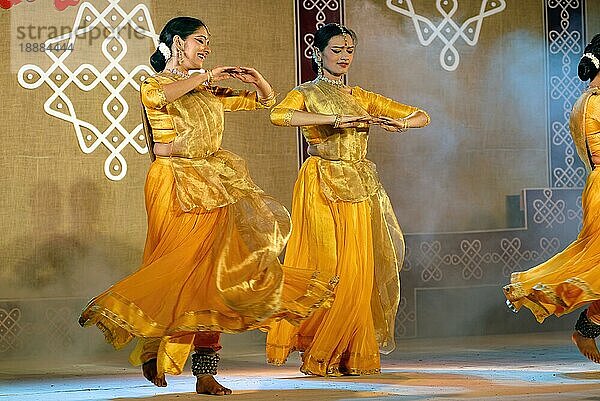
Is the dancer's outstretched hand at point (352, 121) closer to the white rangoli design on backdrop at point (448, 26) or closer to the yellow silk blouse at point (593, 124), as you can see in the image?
the yellow silk blouse at point (593, 124)

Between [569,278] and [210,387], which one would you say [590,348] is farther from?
[210,387]

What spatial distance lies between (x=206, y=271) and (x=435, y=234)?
3.31 m

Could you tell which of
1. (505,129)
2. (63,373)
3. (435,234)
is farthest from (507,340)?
(63,373)

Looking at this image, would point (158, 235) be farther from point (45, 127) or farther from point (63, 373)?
point (45, 127)

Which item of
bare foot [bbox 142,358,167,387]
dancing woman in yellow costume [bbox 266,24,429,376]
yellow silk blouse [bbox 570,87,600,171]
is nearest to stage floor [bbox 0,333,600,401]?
bare foot [bbox 142,358,167,387]

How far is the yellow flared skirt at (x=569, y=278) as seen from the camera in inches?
224

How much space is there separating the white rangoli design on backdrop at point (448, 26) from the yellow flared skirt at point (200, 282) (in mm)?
3164

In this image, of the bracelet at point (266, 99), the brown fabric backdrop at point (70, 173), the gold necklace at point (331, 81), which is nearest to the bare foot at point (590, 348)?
the gold necklace at point (331, 81)

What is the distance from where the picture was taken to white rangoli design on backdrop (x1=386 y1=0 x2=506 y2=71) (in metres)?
8.23

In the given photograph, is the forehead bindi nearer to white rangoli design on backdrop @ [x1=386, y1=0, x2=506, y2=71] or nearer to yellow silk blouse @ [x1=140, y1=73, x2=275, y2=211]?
yellow silk blouse @ [x1=140, y1=73, x2=275, y2=211]

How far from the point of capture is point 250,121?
788 centimetres

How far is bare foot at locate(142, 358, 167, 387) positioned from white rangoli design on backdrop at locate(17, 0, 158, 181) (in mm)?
2455

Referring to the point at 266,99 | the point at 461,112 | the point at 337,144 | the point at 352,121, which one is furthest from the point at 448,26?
the point at 266,99

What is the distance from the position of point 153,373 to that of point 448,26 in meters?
3.84
